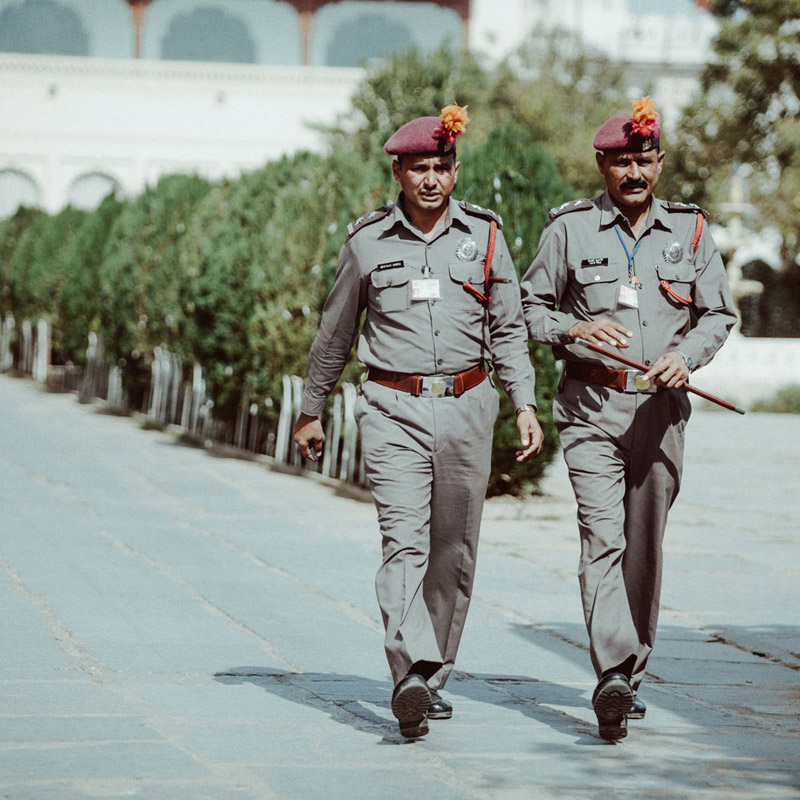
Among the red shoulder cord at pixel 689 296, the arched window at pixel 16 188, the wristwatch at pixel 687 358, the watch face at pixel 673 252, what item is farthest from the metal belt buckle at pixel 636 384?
the arched window at pixel 16 188

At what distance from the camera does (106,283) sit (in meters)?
18.7

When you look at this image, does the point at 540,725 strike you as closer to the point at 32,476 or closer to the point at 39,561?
the point at 39,561

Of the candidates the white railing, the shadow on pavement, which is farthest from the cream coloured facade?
the shadow on pavement

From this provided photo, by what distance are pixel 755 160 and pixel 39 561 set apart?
28391 mm

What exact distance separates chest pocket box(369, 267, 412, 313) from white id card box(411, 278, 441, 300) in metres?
0.02

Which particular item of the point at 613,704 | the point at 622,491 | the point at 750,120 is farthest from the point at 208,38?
the point at 613,704

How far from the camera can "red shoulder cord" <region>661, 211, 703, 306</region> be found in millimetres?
5137

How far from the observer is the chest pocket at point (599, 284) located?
5133 millimetres

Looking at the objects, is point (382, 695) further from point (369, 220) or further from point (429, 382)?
point (369, 220)

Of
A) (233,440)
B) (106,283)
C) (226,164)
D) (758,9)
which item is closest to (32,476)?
(233,440)

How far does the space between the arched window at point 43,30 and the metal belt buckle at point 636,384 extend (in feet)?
165

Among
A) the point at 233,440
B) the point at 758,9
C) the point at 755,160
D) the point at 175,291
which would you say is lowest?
the point at 233,440

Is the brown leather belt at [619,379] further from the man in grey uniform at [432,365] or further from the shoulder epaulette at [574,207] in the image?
the shoulder epaulette at [574,207]

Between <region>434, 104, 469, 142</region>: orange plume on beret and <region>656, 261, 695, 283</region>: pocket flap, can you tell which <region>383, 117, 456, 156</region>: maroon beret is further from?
<region>656, 261, 695, 283</region>: pocket flap
